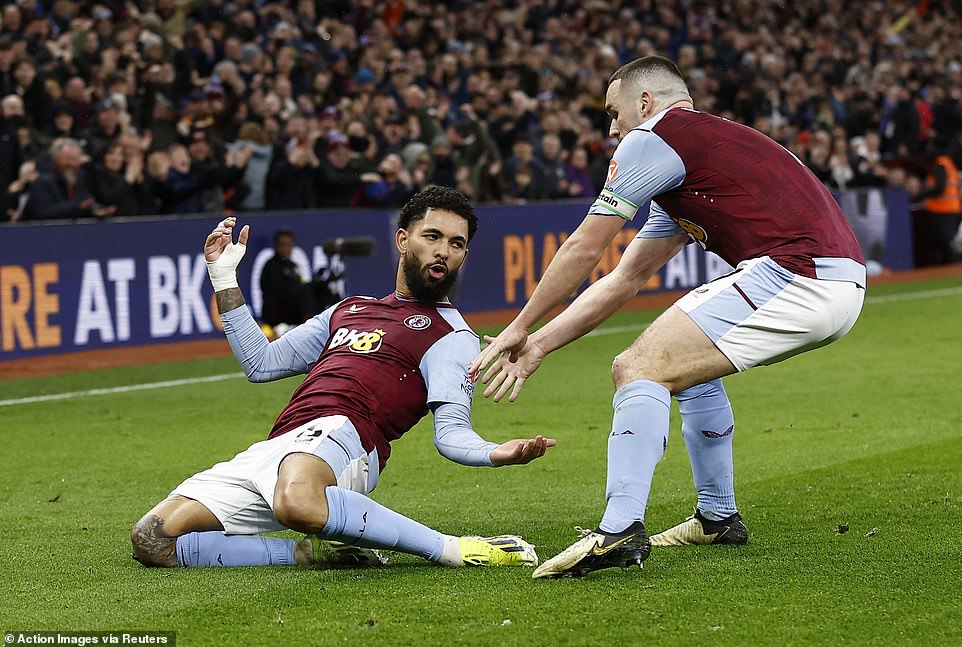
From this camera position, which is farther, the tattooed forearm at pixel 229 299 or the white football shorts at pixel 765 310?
the tattooed forearm at pixel 229 299

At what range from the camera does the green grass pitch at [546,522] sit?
15.5ft

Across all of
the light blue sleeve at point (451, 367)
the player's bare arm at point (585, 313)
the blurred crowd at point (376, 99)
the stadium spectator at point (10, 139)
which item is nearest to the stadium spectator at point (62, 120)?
the blurred crowd at point (376, 99)

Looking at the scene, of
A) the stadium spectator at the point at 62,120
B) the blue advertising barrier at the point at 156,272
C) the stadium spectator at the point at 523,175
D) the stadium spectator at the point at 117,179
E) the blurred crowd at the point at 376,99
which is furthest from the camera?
the stadium spectator at the point at 523,175

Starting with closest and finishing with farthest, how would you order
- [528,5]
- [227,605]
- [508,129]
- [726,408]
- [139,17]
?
[227,605]
[726,408]
[139,17]
[508,129]
[528,5]

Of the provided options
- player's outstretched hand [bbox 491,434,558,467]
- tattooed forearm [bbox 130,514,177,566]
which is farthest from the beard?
tattooed forearm [bbox 130,514,177,566]

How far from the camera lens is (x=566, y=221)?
744 inches

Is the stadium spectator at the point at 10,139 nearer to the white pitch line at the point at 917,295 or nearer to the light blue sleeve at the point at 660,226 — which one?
the light blue sleeve at the point at 660,226

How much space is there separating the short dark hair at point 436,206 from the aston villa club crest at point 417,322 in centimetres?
37

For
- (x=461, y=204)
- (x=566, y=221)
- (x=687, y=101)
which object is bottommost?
(x=566, y=221)

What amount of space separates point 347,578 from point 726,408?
1692mm

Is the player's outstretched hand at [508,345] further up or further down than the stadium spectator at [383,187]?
further up

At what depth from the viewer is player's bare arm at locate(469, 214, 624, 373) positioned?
17.2 ft

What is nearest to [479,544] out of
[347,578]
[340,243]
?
[347,578]

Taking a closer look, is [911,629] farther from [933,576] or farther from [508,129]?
[508,129]
